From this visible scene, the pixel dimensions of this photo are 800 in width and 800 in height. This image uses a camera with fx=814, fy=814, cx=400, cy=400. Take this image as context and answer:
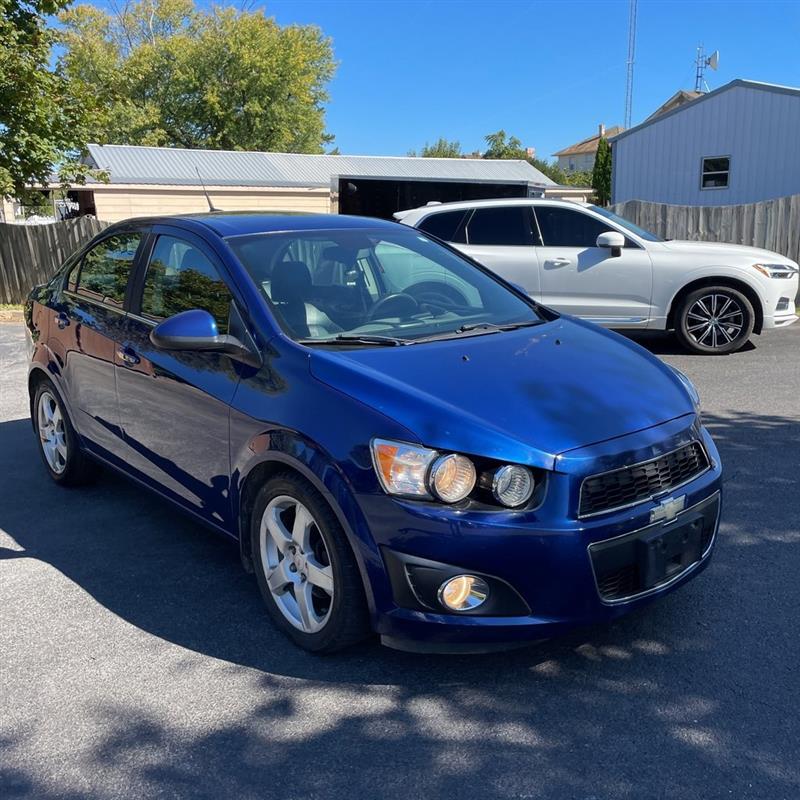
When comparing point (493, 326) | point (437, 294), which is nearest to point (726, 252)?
point (437, 294)

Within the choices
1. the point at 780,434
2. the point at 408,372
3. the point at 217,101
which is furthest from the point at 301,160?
the point at 408,372

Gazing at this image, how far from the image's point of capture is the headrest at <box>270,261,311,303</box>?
3.65 m

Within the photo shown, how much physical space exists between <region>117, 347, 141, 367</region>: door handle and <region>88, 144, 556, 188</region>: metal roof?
21.2 metres

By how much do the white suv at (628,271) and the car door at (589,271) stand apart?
11mm

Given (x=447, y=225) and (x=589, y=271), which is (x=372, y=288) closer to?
(x=589, y=271)

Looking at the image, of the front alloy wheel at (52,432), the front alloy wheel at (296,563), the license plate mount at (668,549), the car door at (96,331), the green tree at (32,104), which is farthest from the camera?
the green tree at (32,104)

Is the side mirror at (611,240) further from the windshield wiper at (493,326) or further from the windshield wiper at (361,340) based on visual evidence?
the windshield wiper at (361,340)

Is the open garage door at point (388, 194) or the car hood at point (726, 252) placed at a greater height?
the open garage door at point (388, 194)

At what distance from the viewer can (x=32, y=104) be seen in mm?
13156

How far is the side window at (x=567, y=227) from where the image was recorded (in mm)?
9320

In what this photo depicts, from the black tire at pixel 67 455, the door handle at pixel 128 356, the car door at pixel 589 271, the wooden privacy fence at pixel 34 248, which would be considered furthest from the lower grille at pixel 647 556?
the wooden privacy fence at pixel 34 248

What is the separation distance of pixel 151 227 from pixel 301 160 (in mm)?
26790

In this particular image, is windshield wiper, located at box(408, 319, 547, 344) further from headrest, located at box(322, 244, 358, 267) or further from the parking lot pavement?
the parking lot pavement

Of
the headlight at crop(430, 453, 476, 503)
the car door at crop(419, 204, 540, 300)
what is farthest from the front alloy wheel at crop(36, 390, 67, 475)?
the car door at crop(419, 204, 540, 300)
